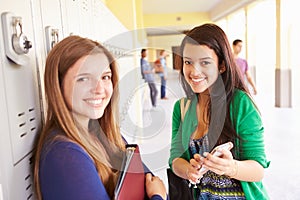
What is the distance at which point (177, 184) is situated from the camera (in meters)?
1.05

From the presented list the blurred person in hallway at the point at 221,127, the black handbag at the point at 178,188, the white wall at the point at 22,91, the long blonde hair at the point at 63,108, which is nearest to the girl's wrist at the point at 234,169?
the blurred person in hallway at the point at 221,127

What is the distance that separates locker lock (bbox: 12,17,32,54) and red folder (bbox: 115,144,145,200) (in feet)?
1.31

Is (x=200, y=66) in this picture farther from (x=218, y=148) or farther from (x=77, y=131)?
(x=77, y=131)

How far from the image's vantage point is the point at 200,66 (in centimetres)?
93

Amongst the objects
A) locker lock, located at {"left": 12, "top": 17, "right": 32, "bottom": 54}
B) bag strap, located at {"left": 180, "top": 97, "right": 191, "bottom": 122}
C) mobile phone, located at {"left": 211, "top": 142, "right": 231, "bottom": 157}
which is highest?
locker lock, located at {"left": 12, "top": 17, "right": 32, "bottom": 54}

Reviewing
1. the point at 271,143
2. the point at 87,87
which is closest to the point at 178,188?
the point at 87,87

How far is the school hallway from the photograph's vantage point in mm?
1115

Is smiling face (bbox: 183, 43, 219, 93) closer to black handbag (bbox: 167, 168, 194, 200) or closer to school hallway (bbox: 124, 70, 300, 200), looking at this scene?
school hallway (bbox: 124, 70, 300, 200)

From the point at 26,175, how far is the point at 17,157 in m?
0.09

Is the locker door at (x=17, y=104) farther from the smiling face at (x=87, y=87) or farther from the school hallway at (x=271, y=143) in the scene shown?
the school hallway at (x=271, y=143)

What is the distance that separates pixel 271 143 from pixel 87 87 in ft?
10.5

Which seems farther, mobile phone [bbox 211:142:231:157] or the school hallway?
the school hallway

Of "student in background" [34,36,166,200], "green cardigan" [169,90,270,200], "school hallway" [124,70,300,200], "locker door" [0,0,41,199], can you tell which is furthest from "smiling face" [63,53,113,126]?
"green cardigan" [169,90,270,200]

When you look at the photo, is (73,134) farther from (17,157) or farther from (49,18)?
(49,18)
